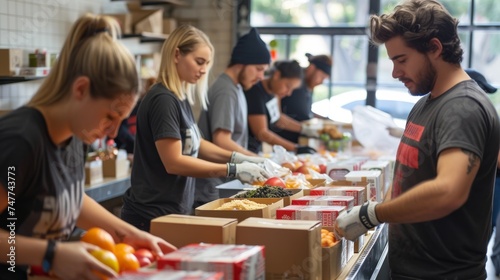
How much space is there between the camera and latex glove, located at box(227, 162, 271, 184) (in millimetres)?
3448

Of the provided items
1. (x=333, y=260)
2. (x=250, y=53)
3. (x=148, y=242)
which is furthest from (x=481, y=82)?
(x=148, y=242)

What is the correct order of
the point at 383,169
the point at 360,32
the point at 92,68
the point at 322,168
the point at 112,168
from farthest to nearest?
the point at 360,32, the point at 112,168, the point at 322,168, the point at 383,169, the point at 92,68

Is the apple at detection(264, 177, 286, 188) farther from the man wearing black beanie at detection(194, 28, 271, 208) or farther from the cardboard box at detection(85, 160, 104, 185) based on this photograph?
the cardboard box at detection(85, 160, 104, 185)

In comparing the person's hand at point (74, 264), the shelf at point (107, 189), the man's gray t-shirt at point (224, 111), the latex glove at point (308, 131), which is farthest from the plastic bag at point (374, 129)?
the person's hand at point (74, 264)

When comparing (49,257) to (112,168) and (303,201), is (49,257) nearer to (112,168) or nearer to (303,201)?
(303,201)

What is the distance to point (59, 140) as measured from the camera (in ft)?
5.98

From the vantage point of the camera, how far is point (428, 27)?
2373 millimetres

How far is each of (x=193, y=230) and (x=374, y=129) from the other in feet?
12.3

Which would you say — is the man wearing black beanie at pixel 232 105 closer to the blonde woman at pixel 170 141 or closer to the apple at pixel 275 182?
the apple at pixel 275 182

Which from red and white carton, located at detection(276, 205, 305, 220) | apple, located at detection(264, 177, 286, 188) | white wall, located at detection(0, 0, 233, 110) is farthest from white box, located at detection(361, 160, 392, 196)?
white wall, located at detection(0, 0, 233, 110)

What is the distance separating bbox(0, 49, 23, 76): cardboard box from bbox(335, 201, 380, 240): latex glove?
329 centimetres

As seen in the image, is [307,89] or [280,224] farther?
[307,89]

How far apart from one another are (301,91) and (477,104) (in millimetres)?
5018

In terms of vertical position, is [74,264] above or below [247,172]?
above
